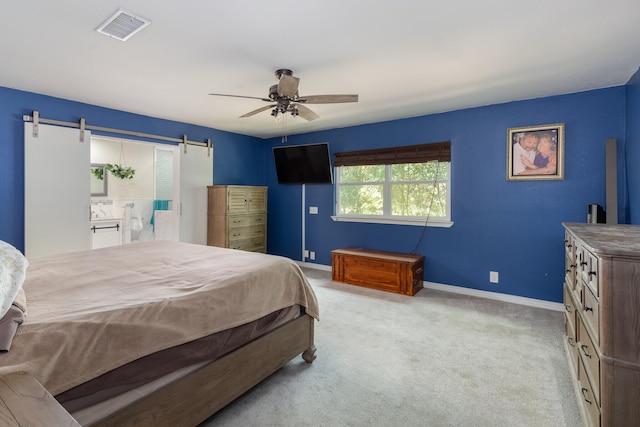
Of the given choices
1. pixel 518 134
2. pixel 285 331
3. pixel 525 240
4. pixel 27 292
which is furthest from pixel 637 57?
pixel 27 292

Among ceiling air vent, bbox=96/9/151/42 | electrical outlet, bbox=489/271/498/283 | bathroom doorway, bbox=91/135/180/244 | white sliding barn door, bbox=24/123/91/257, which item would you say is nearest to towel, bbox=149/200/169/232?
bathroom doorway, bbox=91/135/180/244

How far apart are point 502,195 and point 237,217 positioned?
3.78 metres

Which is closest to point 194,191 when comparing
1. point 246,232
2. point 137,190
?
point 246,232

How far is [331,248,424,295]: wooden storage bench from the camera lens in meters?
4.07

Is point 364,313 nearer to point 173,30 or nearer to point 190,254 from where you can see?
point 190,254

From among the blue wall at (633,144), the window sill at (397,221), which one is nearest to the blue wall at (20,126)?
the window sill at (397,221)

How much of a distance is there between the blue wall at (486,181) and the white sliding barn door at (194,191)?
32cm

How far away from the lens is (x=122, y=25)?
2111 mm

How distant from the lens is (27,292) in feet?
5.56

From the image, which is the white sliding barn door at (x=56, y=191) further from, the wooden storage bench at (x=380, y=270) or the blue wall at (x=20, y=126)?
the wooden storage bench at (x=380, y=270)

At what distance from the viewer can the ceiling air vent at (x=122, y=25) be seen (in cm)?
201

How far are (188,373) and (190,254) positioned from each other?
1285 mm

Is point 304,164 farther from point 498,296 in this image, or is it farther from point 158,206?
point 498,296

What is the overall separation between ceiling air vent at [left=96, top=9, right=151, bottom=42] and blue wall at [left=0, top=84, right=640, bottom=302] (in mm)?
2131
